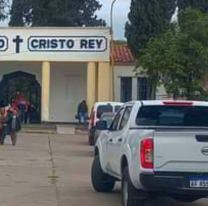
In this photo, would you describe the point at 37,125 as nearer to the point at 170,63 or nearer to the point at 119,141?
the point at 170,63

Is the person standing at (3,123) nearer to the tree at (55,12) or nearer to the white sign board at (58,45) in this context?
the white sign board at (58,45)

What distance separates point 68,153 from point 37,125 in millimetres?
17421

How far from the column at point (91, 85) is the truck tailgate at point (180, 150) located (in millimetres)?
32328

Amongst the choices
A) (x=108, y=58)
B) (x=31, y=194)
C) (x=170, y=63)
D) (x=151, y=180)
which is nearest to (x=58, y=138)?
(x=170, y=63)

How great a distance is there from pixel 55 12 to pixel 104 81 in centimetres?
1757

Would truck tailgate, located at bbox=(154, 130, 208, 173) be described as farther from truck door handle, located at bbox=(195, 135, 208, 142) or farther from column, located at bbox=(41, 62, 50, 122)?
column, located at bbox=(41, 62, 50, 122)

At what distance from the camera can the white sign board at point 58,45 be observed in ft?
145

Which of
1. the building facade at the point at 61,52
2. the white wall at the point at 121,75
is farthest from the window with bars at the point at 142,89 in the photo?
the building facade at the point at 61,52

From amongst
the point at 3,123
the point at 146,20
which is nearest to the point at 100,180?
the point at 3,123

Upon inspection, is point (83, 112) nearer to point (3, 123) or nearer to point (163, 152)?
point (3, 123)

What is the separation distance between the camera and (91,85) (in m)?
43.7

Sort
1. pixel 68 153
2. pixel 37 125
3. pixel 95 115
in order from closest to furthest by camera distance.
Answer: pixel 68 153
pixel 95 115
pixel 37 125

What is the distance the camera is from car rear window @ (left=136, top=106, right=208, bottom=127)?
12812 mm

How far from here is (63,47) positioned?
44.2 meters
